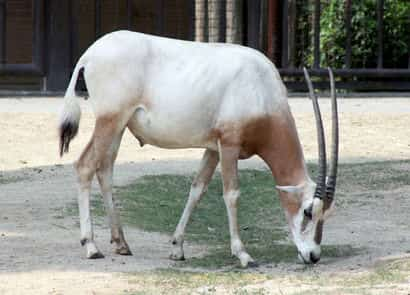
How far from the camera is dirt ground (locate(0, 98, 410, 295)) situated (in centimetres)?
838

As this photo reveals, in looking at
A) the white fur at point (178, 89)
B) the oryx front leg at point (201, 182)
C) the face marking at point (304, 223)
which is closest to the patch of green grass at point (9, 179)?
the oryx front leg at point (201, 182)

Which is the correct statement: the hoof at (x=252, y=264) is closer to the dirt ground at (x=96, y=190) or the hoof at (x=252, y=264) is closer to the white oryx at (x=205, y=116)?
the white oryx at (x=205, y=116)

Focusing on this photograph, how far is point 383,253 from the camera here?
9.21 m

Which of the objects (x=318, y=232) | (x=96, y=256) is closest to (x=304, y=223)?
(x=318, y=232)

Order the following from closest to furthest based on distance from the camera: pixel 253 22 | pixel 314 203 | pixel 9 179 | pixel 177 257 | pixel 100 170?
pixel 314 203, pixel 177 257, pixel 100 170, pixel 9 179, pixel 253 22

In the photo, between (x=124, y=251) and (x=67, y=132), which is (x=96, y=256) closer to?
(x=124, y=251)

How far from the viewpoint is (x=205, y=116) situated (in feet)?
29.2

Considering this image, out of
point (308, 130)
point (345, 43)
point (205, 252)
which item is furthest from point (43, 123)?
point (205, 252)

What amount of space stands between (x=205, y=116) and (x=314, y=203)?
3.12 ft

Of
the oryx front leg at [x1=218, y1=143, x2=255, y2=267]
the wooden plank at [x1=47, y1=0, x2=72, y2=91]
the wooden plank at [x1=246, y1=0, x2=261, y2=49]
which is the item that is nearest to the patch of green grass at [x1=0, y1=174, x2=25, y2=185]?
the oryx front leg at [x1=218, y1=143, x2=255, y2=267]

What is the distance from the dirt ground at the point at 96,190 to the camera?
27.5ft

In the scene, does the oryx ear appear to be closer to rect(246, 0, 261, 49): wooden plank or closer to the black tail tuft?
the black tail tuft

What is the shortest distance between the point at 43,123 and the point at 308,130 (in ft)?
10.9

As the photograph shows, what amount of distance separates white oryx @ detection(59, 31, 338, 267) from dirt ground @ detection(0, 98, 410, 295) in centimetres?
39
